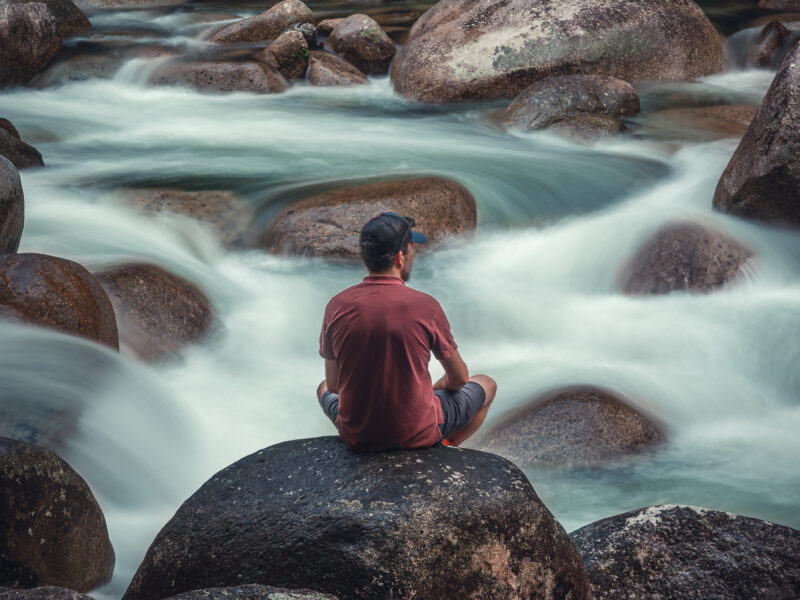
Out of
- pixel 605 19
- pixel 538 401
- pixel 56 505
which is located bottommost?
pixel 538 401

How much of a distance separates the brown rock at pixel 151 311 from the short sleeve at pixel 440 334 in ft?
10.1

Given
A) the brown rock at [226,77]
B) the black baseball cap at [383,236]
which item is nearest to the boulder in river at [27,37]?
the brown rock at [226,77]

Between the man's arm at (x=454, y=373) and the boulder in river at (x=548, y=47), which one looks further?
the boulder in river at (x=548, y=47)

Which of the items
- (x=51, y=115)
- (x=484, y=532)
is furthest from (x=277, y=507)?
(x=51, y=115)

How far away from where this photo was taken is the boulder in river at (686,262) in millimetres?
6816

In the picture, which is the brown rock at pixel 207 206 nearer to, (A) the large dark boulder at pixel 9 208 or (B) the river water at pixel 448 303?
(B) the river water at pixel 448 303

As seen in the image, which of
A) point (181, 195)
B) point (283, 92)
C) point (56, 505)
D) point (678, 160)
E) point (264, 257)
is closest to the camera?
point (56, 505)

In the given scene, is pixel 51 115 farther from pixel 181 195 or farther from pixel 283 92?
pixel 181 195

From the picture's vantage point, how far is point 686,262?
6906mm

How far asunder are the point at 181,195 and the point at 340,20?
703 centimetres

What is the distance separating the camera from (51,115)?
11609 millimetres

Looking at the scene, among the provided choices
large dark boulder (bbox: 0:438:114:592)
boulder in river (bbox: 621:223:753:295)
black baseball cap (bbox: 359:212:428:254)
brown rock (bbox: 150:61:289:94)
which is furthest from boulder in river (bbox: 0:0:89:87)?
black baseball cap (bbox: 359:212:428:254)

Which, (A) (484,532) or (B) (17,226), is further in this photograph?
(B) (17,226)

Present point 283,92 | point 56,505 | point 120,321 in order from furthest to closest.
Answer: point 283,92 → point 120,321 → point 56,505
